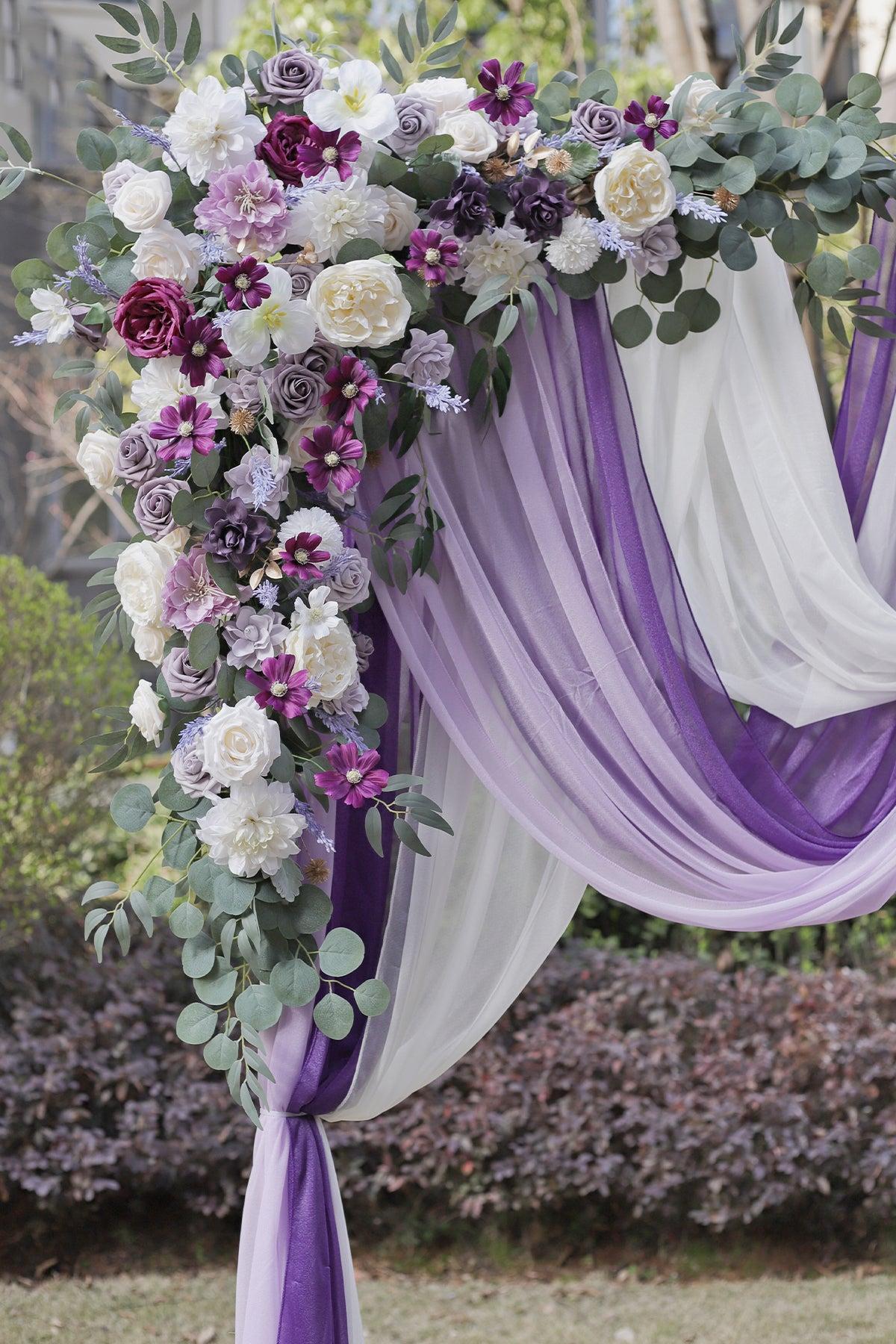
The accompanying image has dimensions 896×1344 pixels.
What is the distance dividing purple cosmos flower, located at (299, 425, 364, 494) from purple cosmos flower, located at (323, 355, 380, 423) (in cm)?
3

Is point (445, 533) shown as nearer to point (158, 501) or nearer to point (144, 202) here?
point (158, 501)

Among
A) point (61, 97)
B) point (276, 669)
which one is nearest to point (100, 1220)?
point (276, 669)

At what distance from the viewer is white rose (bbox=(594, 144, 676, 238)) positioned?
1950 millimetres

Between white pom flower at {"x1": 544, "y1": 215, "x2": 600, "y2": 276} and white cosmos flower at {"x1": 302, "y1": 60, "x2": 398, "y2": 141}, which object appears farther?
white pom flower at {"x1": 544, "y1": 215, "x2": 600, "y2": 276}

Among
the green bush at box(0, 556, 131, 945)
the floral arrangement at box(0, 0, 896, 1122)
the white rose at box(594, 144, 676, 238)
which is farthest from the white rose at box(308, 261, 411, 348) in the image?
the green bush at box(0, 556, 131, 945)

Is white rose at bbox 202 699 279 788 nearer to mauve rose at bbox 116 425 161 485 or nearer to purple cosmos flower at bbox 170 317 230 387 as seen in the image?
mauve rose at bbox 116 425 161 485

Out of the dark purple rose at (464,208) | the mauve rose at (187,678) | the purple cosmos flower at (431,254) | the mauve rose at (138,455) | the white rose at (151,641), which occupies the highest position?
the dark purple rose at (464,208)

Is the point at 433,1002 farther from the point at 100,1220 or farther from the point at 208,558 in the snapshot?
the point at 100,1220

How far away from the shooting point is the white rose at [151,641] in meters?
2.01

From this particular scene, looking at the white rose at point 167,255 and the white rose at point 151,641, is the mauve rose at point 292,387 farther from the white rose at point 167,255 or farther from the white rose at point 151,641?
the white rose at point 151,641

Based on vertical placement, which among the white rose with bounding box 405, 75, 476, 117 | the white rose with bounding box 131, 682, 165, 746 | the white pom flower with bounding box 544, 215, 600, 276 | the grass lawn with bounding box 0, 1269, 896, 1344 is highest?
the white rose with bounding box 405, 75, 476, 117

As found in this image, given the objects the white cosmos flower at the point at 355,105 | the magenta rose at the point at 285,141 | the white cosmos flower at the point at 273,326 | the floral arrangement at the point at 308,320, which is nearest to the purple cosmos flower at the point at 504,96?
the floral arrangement at the point at 308,320

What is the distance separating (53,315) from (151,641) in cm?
53

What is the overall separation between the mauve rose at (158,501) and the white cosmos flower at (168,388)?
110 mm
